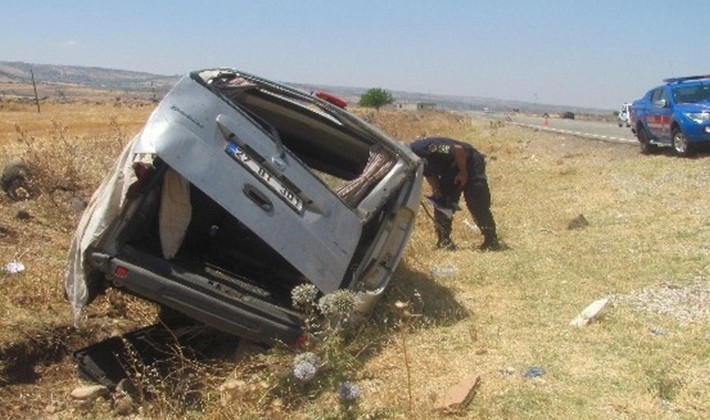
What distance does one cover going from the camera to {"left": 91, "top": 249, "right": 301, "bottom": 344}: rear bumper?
176 inches

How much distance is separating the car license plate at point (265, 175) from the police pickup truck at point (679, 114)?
1152cm

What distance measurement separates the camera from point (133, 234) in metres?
4.89

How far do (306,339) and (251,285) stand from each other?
0.78 metres

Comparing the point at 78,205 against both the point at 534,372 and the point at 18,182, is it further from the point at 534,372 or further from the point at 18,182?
the point at 534,372

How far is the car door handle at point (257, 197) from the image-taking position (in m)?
4.61

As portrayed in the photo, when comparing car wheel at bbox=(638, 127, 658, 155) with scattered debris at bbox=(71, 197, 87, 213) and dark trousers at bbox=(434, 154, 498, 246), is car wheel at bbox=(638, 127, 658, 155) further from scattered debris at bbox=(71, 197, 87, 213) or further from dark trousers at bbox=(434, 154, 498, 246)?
scattered debris at bbox=(71, 197, 87, 213)

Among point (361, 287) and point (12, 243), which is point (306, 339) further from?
point (12, 243)

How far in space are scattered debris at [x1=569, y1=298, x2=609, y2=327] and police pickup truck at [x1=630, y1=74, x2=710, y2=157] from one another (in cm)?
974

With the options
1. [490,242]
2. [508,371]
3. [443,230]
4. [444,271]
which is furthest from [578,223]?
[508,371]

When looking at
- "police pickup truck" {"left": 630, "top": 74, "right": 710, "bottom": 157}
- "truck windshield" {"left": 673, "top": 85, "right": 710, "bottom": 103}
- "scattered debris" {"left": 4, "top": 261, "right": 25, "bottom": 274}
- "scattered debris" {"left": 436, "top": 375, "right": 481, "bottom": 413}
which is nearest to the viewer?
"scattered debris" {"left": 436, "top": 375, "right": 481, "bottom": 413}

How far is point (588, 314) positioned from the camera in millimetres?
5441

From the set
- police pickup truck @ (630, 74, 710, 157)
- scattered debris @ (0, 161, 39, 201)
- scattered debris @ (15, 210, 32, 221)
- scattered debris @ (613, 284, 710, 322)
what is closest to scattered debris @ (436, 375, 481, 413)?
scattered debris @ (613, 284, 710, 322)

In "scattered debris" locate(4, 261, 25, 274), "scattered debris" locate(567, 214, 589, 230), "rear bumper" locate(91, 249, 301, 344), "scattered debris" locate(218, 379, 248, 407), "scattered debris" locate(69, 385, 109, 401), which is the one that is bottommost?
"scattered debris" locate(69, 385, 109, 401)

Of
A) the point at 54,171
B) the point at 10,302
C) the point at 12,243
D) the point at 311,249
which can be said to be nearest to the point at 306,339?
the point at 311,249
